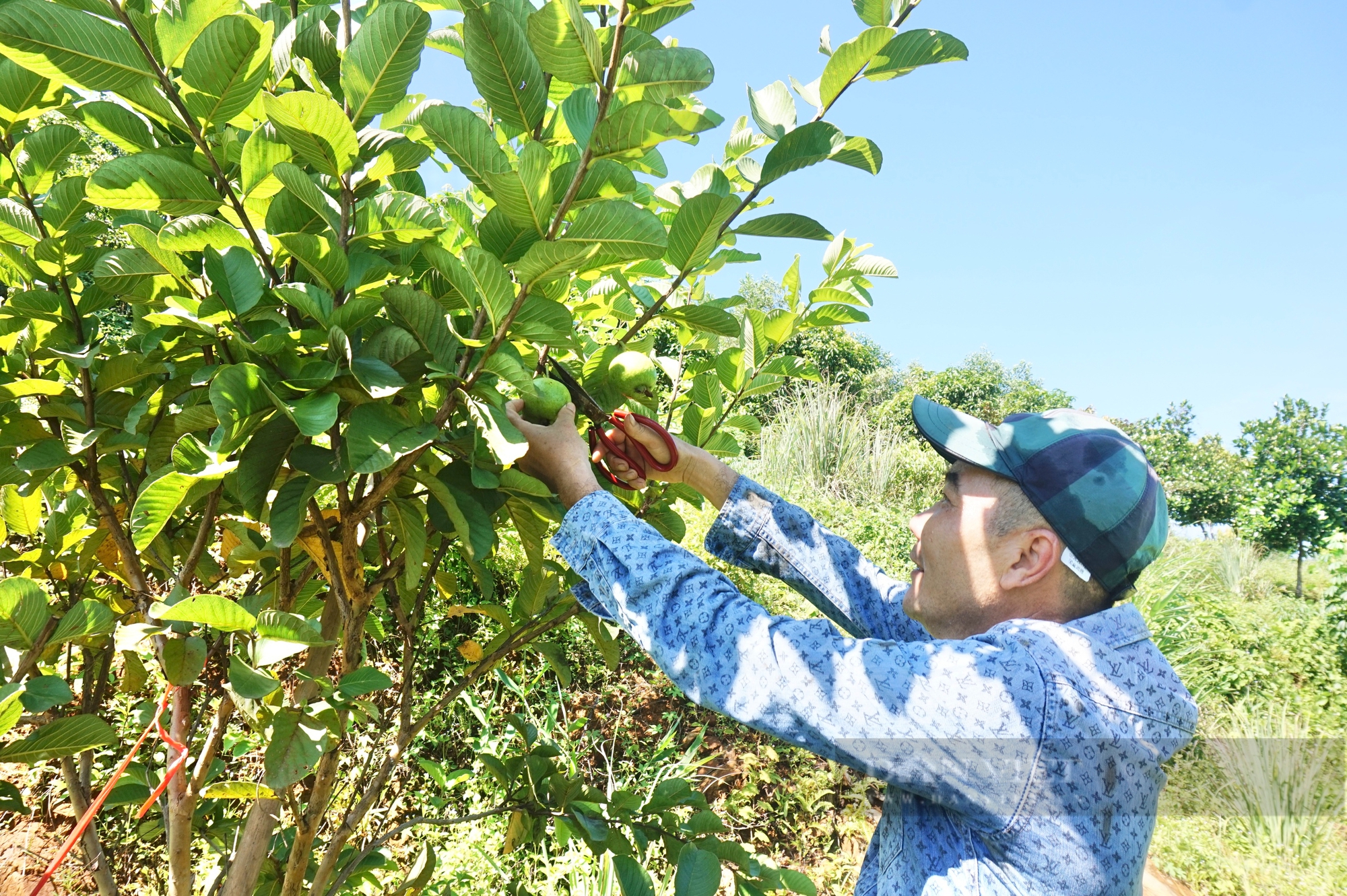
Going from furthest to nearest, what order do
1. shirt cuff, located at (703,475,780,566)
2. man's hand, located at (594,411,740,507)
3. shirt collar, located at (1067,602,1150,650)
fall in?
shirt cuff, located at (703,475,780,566) < man's hand, located at (594,411,740,507) < shirt collar, located at (1067,602,1150,650)

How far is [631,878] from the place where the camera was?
1.15 meters

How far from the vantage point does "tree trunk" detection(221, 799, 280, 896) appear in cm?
116

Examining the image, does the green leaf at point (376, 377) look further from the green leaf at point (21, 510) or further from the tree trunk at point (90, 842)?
the tree trunk at point (90, 842)

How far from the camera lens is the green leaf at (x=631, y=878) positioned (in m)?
1.14

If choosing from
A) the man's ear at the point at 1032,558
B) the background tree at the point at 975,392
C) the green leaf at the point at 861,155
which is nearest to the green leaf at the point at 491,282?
the green leaf at the point at 861,155

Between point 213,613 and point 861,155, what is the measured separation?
813mm

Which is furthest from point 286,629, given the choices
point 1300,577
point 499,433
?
point 1300,577

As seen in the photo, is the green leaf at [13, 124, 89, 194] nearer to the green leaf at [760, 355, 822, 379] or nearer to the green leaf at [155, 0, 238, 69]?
the green leaf at [155, 0, 238, 69]

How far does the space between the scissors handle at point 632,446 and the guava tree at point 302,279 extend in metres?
0.03

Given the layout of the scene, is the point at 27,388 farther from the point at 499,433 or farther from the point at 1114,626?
the point at 1114,626

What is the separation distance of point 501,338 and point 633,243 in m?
0.15

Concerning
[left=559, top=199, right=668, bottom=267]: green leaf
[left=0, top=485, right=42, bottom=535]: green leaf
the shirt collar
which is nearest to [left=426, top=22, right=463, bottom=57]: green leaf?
[left=559, top=199, right=668, bottom=267]: green leaf

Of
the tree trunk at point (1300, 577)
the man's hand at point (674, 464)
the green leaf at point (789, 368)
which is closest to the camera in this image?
the man's hand at point (674, 464)

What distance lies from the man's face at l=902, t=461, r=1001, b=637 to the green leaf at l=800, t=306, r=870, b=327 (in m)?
0.28
